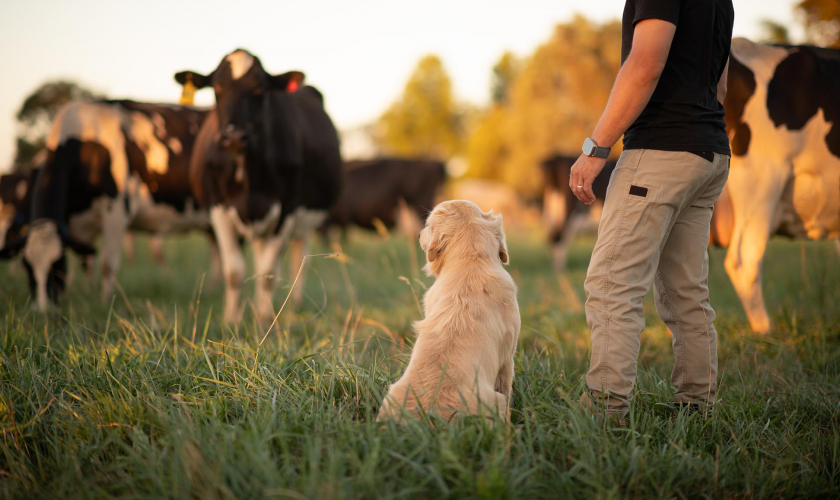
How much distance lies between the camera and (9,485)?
2098mm

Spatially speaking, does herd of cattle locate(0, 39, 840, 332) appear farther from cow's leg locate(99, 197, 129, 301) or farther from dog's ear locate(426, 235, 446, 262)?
dog's ear locate(426, 235, 446, 262)

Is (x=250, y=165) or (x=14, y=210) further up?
(x=250, y=165)

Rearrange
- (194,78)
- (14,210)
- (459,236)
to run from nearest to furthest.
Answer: (459,236) < (194,78) < (14,210)

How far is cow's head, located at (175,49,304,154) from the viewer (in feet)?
17.1

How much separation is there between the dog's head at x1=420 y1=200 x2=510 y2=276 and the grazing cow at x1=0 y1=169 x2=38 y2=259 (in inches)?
230

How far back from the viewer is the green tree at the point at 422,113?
42000 mm

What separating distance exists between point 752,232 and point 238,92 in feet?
15.2

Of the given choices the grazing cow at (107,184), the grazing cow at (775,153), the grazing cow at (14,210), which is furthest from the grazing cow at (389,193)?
the grazing cow at (775,153)

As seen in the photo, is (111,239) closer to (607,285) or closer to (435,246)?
(435,246)

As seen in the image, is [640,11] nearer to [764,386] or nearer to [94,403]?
[764,386]

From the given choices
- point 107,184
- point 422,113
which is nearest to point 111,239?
point 107,184

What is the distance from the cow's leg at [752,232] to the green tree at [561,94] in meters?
17.0

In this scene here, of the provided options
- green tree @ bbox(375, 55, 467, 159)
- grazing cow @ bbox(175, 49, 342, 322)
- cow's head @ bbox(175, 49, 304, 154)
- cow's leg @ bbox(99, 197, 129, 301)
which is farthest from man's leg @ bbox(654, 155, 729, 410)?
green tree @ bbox(375, 55, 467, 159)

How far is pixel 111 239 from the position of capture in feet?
22.1
